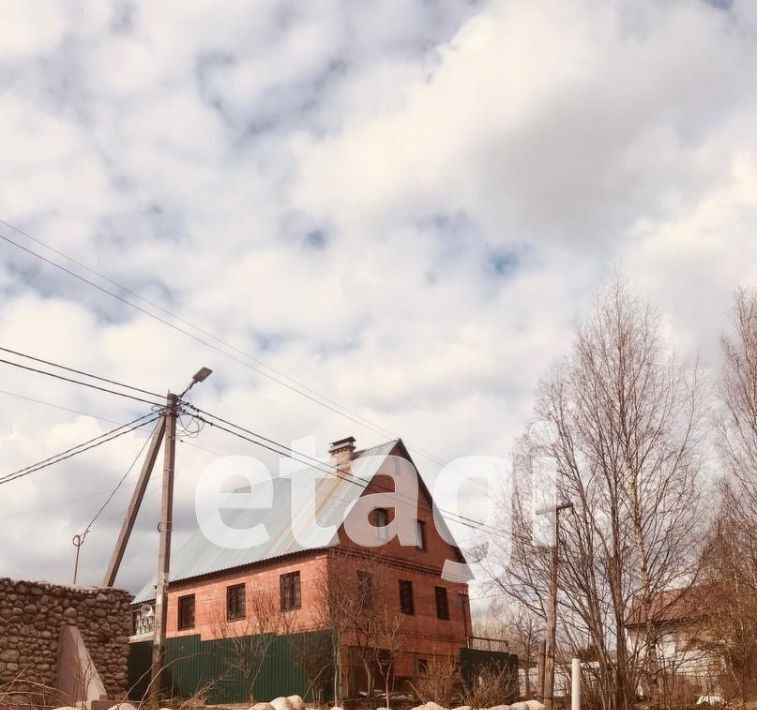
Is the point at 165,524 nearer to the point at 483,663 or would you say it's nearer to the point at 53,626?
the point at 53,626

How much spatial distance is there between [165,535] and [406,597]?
49.1ft

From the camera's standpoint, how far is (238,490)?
33.2m

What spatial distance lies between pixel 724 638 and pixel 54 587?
589 inches

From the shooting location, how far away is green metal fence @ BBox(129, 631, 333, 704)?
62.3 ft

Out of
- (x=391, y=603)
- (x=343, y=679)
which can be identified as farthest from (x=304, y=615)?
(x=343, y=679)

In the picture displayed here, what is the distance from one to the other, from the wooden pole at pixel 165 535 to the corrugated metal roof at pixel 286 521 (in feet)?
33.5

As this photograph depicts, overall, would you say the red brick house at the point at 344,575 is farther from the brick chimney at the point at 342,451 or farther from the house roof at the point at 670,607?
the house roof at the point at 670,607

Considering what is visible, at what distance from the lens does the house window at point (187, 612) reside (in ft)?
93.1

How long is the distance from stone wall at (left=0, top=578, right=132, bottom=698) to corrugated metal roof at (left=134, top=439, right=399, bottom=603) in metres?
11.5

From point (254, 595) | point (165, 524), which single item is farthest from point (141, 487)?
point (254, 595)

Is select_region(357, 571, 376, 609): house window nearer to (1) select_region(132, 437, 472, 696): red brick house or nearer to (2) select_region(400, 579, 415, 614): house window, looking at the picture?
(1) select_region(132, 437, 472, 696): red brick house

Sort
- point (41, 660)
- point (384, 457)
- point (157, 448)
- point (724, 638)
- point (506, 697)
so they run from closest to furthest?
point (41, 660) < point (157, 448) < point (724, 638) < point (506, 697) < point (384, 457)

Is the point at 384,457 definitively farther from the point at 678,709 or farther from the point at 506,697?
the point at 678,709

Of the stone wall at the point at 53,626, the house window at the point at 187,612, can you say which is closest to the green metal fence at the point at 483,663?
the house window at the point at 187,612
